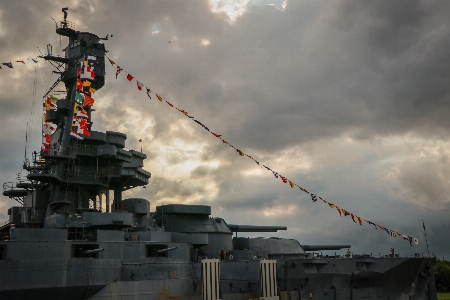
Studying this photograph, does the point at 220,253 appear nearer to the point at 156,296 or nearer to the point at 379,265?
the point at 156,296

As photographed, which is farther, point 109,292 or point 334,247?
point 334,247

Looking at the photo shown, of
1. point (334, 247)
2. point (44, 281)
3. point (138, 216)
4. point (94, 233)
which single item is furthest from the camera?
point (334, 247)

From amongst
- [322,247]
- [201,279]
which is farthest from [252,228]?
[201,279]

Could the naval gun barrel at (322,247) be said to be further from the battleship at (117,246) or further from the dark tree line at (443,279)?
the dark tree line at (443,279)

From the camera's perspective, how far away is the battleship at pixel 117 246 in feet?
66.5

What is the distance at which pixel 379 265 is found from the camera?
2575 centimetres

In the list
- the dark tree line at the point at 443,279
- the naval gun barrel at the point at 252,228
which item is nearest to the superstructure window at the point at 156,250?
the naval gun barrel at the point at 252,228

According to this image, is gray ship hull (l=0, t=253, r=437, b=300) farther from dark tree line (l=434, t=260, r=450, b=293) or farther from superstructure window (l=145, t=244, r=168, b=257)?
dark tree line (l=434, t=260, r=450, b=293)

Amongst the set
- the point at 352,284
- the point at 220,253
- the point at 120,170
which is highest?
the point at 120,170

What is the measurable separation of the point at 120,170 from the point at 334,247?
16.7 metres

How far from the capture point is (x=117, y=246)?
22031 mm

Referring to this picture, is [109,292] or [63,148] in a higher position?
[63,148]

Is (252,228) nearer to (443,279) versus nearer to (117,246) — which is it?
(117,246)

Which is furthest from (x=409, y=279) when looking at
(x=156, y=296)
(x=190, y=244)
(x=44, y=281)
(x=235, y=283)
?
(x=44, y=281)
